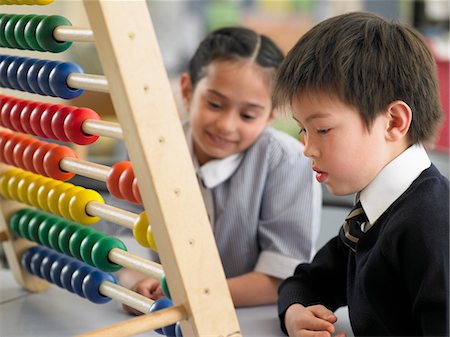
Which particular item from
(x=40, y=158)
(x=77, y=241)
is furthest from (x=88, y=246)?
(x=40, y=158)

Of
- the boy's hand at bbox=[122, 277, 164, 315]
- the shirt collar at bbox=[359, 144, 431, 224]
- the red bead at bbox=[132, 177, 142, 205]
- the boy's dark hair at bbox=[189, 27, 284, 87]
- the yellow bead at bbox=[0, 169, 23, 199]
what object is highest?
the boy's dark hair at bbox=[189, 27, 284, 87]

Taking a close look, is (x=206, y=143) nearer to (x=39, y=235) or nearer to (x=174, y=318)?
(x=39, y=235)

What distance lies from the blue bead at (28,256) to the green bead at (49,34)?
16.9 inches

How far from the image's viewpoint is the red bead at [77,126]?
1.01 metres

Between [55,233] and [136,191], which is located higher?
[136,191]

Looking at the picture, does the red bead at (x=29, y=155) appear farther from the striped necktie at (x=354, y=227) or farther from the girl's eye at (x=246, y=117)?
the striped necktie at (x=354, y=227)

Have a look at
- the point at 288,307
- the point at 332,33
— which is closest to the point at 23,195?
the point at 288,307

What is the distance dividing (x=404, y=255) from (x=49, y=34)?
0.53 metres

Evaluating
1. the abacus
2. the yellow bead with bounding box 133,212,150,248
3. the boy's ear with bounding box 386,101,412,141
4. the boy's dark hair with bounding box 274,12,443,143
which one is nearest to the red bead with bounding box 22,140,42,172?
the abacus

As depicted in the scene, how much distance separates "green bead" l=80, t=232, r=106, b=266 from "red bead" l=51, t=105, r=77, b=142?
0.16m

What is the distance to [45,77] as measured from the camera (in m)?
1.04

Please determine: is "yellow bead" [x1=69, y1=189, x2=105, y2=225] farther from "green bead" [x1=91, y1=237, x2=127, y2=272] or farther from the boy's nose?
the boy's nose

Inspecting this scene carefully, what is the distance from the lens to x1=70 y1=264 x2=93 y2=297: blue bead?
1.17 metres

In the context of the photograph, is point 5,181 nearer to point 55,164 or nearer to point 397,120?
point 55,164
